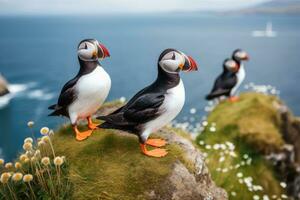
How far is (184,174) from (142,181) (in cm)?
74

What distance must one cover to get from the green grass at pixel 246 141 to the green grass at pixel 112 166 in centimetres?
378

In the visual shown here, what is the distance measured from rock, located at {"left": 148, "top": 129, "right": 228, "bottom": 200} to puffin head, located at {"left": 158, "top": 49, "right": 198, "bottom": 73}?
5.06ft

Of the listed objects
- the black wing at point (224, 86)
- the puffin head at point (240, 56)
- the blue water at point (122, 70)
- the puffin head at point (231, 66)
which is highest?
the puffin head at point (240, 56)

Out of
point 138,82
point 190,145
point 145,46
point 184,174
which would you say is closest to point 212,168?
point 190,145

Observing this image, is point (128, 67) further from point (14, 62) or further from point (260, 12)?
point (260, 12)

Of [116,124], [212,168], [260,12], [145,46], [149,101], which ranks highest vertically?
[149,101]

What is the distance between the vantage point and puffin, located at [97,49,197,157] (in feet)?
17.1

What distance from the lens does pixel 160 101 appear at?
5.19m

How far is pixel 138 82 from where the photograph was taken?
36.4 m

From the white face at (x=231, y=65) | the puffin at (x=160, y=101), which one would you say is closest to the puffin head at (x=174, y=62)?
the puffin at (x=160, y=101)

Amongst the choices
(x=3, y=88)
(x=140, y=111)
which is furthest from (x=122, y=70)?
(x=140, y=111)

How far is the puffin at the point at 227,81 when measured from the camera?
42.1 ft

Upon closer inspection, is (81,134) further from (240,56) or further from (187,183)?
A: (240,56)

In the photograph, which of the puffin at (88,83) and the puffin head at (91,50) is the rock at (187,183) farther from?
the puffin head at (91,50)
